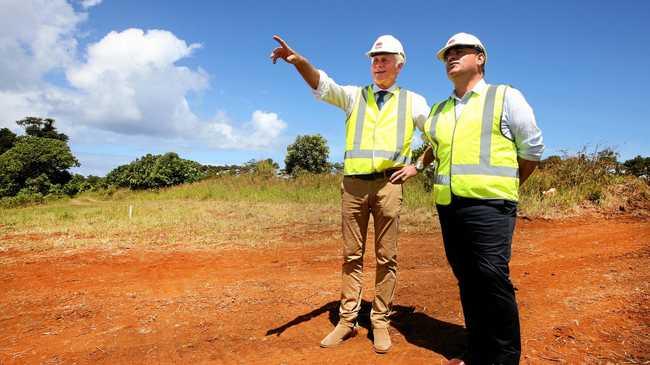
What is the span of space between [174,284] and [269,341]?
2151 millimetres

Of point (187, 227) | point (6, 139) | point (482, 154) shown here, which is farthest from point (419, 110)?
point (6, 139)

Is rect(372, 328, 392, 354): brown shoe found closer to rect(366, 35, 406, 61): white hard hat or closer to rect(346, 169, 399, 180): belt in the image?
rect(346, 169, 399, 180): belt

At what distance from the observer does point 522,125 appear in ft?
7.82

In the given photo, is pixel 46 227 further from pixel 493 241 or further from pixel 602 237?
pixel 602 237

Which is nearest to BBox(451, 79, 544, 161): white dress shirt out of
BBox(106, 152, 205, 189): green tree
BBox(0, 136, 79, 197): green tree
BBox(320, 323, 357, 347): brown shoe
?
BBox(320, 323, 357, 347): brown shoe

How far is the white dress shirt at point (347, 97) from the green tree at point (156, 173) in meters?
25.8

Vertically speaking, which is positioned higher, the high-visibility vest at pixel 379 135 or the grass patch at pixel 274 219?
the high-visibility vest at pixel 379 135

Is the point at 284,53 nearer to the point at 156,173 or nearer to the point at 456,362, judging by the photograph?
the point at 456,362

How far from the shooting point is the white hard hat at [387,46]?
302cm

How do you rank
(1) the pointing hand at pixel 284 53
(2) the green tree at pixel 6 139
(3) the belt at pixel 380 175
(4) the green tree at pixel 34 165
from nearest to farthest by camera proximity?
(1) the pointing hand at pixel 284 53
(3) the belt at pixel 380 175
(4) the green tree at pixel 34 165
(2) the green tree at pixel 6 139

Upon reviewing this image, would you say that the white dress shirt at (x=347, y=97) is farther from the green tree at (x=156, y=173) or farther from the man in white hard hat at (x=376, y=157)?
the green tree at (x=156, y=173)

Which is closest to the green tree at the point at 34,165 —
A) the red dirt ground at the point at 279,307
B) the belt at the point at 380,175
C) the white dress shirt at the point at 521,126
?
the red dirt ground at the point at 279,307

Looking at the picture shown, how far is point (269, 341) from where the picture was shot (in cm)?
334

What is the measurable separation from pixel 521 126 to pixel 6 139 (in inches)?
1751
